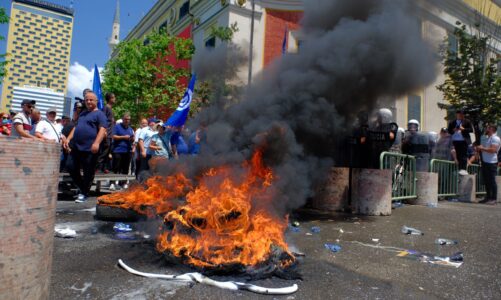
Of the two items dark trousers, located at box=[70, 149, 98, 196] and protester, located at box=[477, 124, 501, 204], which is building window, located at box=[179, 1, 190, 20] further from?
protester, located at box=[477, 124, 501, 204]

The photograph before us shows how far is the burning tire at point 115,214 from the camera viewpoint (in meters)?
5.04

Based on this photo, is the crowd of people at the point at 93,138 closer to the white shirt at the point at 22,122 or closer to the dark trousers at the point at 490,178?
the white shirt at the point at 22,122

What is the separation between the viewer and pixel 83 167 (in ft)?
21.6

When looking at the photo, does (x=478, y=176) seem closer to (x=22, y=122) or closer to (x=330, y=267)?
(x=330, y=267)

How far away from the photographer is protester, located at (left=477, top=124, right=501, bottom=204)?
8.64 meters

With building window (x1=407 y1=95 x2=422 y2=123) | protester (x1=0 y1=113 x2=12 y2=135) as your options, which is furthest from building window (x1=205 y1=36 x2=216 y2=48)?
building window (x1=407 y1=95 x2=422 y2=123)

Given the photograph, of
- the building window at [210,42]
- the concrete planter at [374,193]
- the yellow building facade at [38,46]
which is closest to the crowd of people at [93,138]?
the concrete planter at [374,193]

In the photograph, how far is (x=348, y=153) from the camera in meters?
7.04

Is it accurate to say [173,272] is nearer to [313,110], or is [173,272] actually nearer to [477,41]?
[313,110]

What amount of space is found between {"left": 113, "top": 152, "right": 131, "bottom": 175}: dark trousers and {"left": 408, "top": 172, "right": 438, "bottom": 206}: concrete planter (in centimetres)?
709

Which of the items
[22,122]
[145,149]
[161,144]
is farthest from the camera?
[145,149]

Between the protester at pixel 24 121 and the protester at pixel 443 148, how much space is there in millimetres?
10334

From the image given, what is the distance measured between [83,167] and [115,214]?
6.63ft

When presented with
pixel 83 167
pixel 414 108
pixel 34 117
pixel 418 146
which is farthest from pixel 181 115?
pixel 414 108
